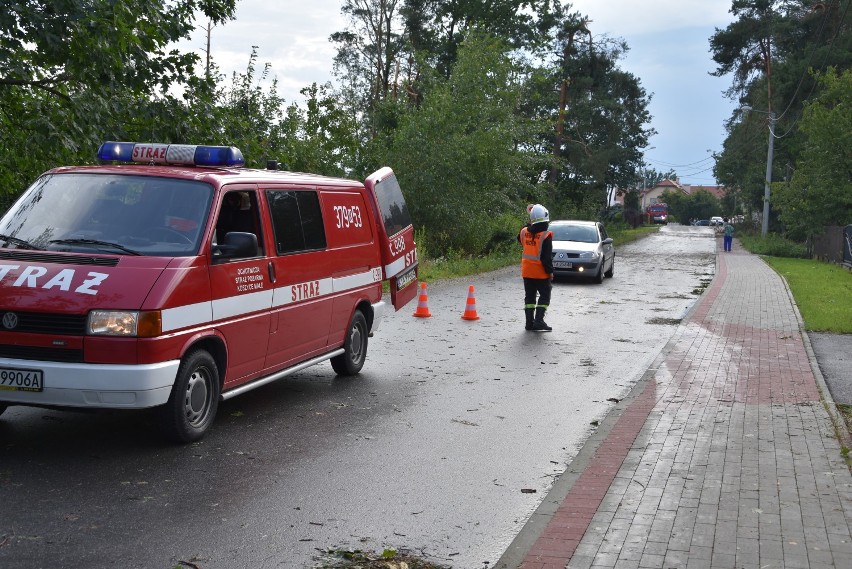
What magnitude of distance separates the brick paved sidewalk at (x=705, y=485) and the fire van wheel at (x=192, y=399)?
8.94 feet

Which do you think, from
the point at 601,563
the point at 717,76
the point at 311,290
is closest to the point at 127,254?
the point at 311,290

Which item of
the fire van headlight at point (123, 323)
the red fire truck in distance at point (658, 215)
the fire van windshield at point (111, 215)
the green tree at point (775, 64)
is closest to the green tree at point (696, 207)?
the red fire truck in distance at point (658, 215)

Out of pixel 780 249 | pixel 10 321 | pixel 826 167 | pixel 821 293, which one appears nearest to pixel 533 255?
pixel 10 321

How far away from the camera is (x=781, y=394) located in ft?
32.5

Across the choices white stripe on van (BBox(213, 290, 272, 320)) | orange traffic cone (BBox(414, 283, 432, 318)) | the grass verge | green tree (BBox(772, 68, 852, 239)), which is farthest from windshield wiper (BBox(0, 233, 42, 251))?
green tree (BBox(772, 68, 852, 239))

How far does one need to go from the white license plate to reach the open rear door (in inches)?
207

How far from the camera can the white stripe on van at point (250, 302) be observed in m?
6.72

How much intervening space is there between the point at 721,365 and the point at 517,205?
25391 millimetres

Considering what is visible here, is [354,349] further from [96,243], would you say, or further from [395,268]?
[96,243]

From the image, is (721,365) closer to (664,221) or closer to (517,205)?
(517,205)

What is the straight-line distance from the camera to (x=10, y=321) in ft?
21.0

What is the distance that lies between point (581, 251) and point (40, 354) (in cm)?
1996

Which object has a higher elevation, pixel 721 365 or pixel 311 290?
pixel 311 290

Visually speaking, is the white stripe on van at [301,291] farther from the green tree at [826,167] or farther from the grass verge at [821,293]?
the green tree at [826,167]
